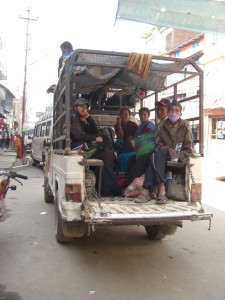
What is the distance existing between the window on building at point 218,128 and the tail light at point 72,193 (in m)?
20.8

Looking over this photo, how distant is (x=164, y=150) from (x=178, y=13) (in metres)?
4.04

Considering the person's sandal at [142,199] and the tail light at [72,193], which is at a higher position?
the tail light at [72,193]

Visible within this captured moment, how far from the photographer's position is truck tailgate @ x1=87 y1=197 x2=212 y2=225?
387cm

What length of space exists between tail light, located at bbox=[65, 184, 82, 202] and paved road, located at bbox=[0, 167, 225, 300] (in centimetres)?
84

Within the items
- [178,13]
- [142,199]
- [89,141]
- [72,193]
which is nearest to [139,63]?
[89,141]

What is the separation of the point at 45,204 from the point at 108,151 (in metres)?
3.62

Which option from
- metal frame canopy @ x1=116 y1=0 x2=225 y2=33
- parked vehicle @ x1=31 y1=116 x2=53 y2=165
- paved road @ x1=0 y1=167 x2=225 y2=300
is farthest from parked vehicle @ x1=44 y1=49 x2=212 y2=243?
parked vehicle @ x1=31 y1=116 x2=53 y2=165

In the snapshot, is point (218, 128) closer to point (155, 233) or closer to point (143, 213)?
point (155, 233)

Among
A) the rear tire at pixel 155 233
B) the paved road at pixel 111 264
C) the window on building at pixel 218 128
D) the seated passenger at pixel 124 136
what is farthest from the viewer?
the window on building at pixel 218 128

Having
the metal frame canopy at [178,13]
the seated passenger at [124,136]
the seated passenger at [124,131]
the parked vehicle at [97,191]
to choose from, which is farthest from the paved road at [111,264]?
the metal frame canopy at [178,13]

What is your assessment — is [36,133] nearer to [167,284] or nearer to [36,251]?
[36,251]

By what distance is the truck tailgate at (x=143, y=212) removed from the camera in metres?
3.87

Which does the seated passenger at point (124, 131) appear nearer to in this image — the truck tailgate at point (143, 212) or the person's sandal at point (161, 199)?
the person's sandal at point (161, 199)

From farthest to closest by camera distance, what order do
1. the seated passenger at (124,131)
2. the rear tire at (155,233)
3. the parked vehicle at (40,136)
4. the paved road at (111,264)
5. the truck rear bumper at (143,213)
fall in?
the parked vehicle at (40,136) < the seated passenger at (124,131) < the rear tire at (155,233) < the truck rear bumper at (143,213) < the paved road at (111,264)
